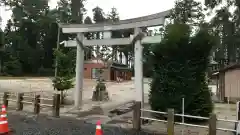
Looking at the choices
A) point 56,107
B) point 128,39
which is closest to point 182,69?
point 128,39

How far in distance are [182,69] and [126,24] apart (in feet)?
10.4

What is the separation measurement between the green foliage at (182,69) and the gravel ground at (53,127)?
1.81m

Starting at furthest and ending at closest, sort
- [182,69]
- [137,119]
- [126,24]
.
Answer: [126,24] → [182,69] → [137,119]

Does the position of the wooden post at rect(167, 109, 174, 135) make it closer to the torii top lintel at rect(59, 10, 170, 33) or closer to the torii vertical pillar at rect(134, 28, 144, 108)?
the torii vertical pillar at rect(134, 28, 144, 108)

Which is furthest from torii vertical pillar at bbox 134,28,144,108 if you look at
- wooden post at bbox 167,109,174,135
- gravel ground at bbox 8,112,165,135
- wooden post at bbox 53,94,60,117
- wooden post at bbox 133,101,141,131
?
wooden post at bbox 53,94,60,117

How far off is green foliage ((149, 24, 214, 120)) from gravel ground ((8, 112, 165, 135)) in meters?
1.81

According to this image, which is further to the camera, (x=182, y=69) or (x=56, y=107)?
(x=56, y=107)

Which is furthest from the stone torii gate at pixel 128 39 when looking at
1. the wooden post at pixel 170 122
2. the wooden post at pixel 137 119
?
the wooden post at pixel 170 122

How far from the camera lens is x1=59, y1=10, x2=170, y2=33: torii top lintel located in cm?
888

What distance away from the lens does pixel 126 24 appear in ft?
33.1

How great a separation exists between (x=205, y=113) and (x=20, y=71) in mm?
46197

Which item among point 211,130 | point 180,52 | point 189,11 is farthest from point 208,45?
point 189,11

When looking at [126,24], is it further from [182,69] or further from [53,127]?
[53,127]

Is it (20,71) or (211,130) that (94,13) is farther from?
(211,130)
